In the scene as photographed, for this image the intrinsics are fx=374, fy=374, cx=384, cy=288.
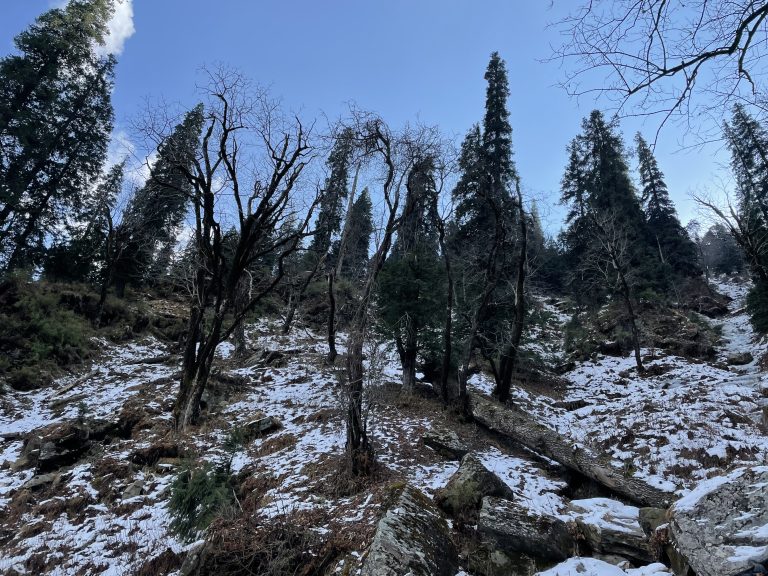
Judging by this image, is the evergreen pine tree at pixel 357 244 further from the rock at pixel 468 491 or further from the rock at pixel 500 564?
the rock at pixel 500 564

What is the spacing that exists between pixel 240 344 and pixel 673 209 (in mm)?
38764

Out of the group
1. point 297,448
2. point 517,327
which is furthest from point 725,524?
point 517,327

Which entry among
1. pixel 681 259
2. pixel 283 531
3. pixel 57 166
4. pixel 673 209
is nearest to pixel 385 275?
pixel 283 531

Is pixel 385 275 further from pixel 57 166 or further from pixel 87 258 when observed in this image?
pixel 57 166

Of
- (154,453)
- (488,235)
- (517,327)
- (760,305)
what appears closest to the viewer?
(154,453)

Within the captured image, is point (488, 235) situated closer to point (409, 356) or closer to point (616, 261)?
point (409, 356)

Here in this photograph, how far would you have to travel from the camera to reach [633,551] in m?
4.11

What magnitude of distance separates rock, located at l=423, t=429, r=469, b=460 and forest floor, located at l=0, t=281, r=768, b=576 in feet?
0.81

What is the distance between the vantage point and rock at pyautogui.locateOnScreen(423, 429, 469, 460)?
804 cm

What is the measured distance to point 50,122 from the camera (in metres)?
17.7

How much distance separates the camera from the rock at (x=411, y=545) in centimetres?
359

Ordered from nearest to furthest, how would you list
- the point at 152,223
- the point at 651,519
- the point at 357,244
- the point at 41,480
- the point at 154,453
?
1. the point at 651,519
2. the point at 41,480
3. the point at 154,453
4. the point at 152,223
5. the point at 357,244

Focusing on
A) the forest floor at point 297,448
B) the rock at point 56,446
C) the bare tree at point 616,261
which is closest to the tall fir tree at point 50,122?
the forest floor at point 297,448

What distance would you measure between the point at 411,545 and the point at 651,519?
3121mm
